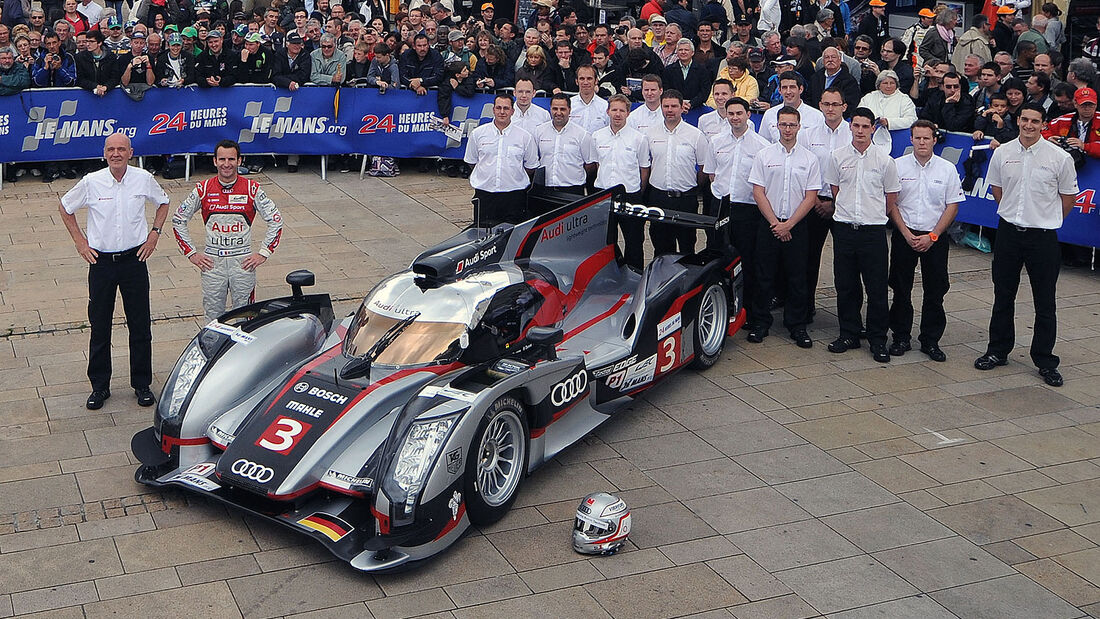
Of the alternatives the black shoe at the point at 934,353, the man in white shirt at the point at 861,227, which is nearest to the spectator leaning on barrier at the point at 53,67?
the man in white shirt at the point at 861,227

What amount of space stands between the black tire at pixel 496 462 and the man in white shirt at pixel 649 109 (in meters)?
4.90

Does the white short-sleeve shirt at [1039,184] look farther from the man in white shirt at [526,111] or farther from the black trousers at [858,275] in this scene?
the man in white shirt at [526,111]

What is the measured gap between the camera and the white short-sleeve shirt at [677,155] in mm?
11359

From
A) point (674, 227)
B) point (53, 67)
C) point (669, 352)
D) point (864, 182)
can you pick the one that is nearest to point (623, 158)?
point (674, 227)

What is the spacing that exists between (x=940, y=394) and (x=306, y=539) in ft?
16.7

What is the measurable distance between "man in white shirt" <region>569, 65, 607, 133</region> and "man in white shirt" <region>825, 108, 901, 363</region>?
349 centimetres

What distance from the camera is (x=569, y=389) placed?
26.9 ft

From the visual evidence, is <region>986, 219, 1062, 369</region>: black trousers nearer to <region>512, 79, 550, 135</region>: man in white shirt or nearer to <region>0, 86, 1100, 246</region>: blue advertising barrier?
<region>512, 79, 550, 135</region>: man in white shirt

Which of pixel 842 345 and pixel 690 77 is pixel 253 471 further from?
pixel 690 77

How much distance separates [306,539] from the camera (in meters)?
7.26

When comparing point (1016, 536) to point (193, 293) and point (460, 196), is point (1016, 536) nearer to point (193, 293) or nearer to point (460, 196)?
point (193, 293)

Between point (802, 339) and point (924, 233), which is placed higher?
point (924, 233)

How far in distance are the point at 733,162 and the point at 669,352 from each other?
2.27 metres

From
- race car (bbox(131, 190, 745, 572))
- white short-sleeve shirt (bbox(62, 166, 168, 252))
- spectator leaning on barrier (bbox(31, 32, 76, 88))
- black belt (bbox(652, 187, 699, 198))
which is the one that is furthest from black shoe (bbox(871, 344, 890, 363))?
spectator leaning on barrier (bbox(31, 32, 76, 88))
